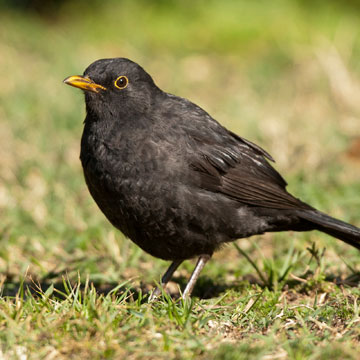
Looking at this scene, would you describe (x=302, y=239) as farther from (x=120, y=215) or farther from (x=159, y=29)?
(x=159, y=29)

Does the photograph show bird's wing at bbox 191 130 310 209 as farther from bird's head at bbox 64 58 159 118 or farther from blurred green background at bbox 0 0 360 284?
blurred green background at bbox 0 0 360 284

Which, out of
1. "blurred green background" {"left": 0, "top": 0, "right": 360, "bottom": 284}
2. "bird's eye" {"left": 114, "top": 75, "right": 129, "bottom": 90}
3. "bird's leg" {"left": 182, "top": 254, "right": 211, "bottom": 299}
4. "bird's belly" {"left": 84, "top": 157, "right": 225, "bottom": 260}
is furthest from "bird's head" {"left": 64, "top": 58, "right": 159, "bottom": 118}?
"blurred green background" {"left": 0, "top": 0, "right": 360, "bottom": 284}

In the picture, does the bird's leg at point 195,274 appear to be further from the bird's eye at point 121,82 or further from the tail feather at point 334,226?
the bird's eye at point 121,82

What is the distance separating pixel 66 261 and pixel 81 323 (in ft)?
7.57

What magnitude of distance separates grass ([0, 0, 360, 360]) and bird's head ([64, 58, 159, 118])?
49.9 inches

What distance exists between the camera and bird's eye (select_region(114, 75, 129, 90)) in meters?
4.95

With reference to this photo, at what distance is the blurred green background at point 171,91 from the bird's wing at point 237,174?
0.81 metres

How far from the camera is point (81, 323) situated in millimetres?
3625

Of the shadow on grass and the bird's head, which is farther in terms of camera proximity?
the shadow on grass

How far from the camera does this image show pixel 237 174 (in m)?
5.06

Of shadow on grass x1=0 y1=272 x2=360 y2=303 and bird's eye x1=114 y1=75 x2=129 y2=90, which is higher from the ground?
bird's eye x1=114 y1=75 x2=129 y2=90

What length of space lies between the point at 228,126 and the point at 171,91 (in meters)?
1.61

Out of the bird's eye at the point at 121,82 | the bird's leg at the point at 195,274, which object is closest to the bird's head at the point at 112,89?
the bird's eye at the point at 121,82

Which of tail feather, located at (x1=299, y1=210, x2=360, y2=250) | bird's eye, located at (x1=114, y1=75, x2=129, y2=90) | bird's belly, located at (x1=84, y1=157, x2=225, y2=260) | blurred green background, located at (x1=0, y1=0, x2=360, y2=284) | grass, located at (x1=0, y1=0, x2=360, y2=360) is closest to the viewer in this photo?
grass, located at (x1=0, y1=0, x2=360, y2=360)
